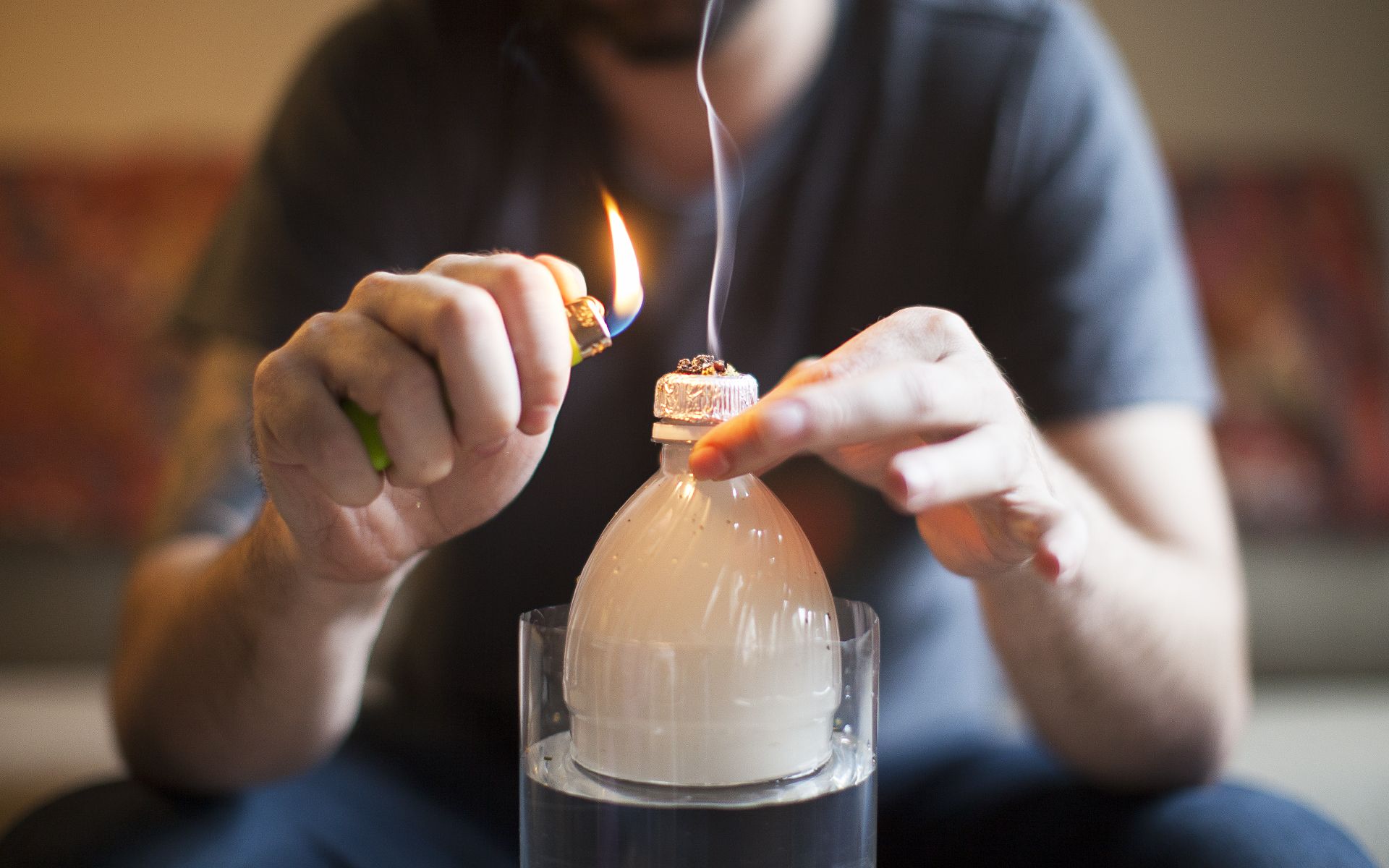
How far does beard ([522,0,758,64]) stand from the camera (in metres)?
1.08

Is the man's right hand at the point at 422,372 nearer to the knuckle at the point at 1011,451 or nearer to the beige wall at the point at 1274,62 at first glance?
the knuckle at the point at 1011,451

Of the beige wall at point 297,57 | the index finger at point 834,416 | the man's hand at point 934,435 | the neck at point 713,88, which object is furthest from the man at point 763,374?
the beige wall at point 297,57

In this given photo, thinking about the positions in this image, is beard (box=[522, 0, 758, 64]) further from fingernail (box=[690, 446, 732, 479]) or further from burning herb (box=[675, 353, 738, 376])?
fingernail (box=[690, 446, 732, 479])

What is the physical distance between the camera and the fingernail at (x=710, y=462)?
54 cm

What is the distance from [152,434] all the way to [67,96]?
0.98 m

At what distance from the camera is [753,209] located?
122cm

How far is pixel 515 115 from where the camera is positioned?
1.21 metres

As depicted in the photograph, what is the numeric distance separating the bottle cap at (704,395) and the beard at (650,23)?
0.59 meters

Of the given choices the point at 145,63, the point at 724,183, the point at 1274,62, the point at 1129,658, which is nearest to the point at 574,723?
the point at 1129,658

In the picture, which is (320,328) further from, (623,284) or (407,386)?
(623,284)

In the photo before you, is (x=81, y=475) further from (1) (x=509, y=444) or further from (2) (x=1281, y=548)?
(2) (x=1281, y=548)

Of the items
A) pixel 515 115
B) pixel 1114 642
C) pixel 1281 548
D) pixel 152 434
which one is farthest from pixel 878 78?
pixel 152 434

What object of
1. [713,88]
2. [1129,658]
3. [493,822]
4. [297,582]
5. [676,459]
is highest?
[713,88]

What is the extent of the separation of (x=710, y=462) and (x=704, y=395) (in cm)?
7
